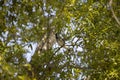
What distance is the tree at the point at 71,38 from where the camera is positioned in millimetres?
6520

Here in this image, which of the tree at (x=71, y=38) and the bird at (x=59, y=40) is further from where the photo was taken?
the bird at (x=59, y=40)

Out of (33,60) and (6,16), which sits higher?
(6,16)

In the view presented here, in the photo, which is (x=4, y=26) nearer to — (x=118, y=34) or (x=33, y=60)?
(x=33, y=60)

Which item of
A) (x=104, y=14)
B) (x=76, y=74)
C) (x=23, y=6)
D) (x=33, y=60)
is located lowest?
(x=76, y=74)

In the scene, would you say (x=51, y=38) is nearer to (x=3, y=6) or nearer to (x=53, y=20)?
(x=53, y=20)

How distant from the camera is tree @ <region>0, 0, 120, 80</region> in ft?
21.4

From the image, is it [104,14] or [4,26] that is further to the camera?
[104,14]

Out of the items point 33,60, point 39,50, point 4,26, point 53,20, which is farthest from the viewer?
point 39,50

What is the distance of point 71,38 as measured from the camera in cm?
739

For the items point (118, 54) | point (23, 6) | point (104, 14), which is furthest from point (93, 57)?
point (23, 6)

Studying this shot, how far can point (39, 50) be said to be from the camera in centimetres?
730

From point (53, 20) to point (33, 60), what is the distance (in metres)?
1.03

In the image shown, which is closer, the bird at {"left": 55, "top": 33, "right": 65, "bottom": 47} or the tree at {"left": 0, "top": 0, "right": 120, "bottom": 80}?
the tree at {"left": 0, "top": 0, "right": 120, "bottom": 80}

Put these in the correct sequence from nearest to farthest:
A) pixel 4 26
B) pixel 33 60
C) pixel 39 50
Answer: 1. pixel 4 26
2. pixel 33 60
3. pixel 39 50
